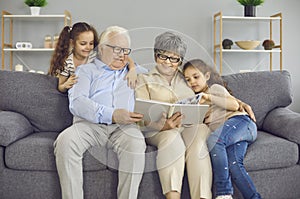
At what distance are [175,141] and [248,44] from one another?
2.91 metres

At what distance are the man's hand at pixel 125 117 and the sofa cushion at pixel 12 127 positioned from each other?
0.57 metres

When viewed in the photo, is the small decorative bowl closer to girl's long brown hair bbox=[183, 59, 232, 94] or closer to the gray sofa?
the gray sofa

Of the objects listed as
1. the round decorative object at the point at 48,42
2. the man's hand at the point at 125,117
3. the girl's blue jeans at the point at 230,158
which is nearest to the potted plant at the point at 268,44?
the round decorative object at the point at 48,42

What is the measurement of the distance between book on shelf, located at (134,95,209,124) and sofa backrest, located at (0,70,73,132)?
2.55 feet

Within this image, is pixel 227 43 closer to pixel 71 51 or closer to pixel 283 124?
pixel 283 124

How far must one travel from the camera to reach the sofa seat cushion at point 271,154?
7.53 feet

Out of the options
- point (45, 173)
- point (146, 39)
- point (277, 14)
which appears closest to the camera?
point (146, 39)

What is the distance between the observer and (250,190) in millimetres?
2172

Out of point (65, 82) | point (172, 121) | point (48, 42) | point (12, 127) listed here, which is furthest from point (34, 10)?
point (172, 121)

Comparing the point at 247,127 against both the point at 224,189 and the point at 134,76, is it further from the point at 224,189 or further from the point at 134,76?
the point at 134,76

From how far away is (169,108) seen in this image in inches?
78.2

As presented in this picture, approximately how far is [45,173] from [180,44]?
975 mm

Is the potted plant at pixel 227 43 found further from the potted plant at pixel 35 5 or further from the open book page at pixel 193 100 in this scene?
the open book page at pixel 193 100

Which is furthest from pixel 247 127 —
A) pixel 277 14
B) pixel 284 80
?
pixel 277 14
